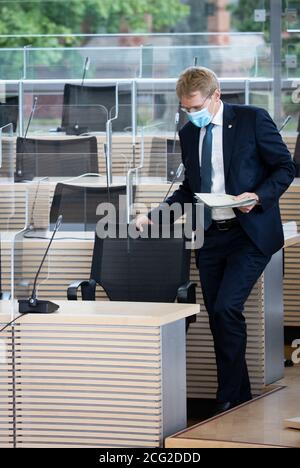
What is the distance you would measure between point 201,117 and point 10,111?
5.19 metres

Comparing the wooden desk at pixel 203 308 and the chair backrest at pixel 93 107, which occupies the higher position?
the chair backrest at pixel 93 107

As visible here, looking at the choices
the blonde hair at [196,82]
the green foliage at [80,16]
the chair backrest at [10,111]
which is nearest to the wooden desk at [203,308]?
the blonde hair at [196,82]

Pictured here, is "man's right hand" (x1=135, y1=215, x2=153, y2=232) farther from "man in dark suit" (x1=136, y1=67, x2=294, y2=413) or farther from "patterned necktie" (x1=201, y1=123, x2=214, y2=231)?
"patterned necktie" (x1=201, y1=123, x2=214, y2=231)

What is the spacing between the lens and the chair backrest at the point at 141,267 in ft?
18.1

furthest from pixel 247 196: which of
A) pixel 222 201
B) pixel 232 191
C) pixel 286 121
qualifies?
pixel 286 121

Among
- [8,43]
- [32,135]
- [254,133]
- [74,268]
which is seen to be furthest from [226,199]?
[8,43]

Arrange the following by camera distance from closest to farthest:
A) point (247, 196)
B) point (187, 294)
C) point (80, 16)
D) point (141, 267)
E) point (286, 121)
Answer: point (247, 196)
point (187, 294)
point (141, 267)
point (286, 121)
point (80, 16)

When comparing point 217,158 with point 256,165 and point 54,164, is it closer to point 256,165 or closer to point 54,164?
point 256,165

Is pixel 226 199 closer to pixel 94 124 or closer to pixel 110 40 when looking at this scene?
pixel 94 124

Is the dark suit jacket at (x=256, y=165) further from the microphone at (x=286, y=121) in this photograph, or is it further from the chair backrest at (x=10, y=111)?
the chair backrest at (x=10, y=111)

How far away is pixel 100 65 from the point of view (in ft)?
36.9

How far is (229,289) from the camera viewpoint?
5.00m

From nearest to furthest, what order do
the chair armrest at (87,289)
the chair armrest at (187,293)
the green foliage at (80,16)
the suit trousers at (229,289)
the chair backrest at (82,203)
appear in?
the suit trousers at (229,289)
the chair armrest at (187,293)
the chair armrest at (87,289)
the chair backrest at (82,203)
the green foliage at (80,16)

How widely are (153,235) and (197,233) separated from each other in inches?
14.7
